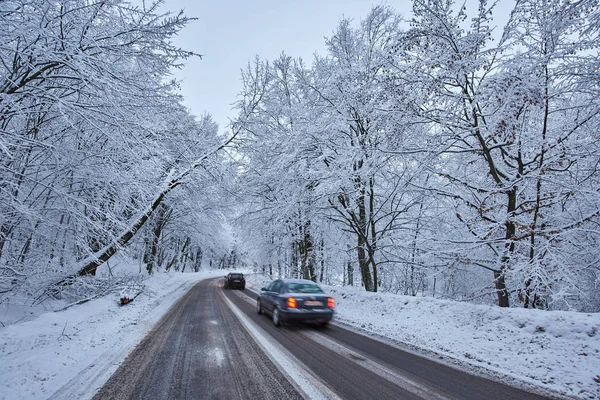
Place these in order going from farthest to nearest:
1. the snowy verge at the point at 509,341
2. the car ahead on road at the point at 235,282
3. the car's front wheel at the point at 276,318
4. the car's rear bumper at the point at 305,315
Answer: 1. the car ahead on road at the point at 235,282
2. the car's front wheel at the point at 276,318
3. the car's rear bumper at the point at 305,315
4. the snowy verge at the point at 509,341

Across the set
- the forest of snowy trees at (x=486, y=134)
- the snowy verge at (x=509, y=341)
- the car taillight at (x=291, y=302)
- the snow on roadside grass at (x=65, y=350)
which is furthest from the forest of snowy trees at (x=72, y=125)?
the snowy verge at (x=509, y=341)

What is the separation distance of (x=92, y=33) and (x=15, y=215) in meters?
4.39

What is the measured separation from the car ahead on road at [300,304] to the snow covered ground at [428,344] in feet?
3.15

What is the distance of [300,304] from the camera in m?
8.37

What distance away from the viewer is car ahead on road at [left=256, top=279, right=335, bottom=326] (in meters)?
8.32

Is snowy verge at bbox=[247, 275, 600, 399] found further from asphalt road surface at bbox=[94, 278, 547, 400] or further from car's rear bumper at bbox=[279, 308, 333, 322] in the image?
car's rear bumper at bbox=[279, 308, 333, 322]

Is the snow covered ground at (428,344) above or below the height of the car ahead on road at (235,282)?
above

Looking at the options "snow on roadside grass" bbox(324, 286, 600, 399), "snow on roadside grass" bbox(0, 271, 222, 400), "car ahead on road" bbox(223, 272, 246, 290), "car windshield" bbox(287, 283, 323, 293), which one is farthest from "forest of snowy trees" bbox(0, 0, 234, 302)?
"car ahead on road" bbox(223, 272, 246, 290)

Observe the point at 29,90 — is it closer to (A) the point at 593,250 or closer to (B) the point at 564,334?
(B) the point at 564,334

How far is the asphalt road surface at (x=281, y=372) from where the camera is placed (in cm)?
389

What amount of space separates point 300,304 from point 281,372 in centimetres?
378

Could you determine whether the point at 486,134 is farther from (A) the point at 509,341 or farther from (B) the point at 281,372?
(B) the point at 281,372

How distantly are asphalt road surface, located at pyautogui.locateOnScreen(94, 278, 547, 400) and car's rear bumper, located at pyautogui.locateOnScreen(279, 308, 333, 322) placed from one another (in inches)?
41.5

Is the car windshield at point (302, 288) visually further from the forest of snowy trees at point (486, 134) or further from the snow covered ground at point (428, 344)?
the forest of snowy trees at point (486, 134)
